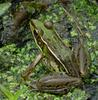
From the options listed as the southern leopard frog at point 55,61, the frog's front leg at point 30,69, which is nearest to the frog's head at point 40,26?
the southern leopard frog at point 55,61

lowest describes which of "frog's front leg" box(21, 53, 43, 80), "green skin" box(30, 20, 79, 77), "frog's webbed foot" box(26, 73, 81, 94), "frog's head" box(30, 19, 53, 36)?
"frog's webbed foot" box(26, 73, 81, 94)

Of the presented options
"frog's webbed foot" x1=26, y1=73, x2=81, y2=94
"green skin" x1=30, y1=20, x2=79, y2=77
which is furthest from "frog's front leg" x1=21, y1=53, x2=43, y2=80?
"frog's webbed foot" x1=26, y1=73, x2=81, y2=94

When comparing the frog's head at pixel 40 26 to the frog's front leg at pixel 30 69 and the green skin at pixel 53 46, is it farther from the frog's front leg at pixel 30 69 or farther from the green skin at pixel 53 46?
the frog's front leg at pixel 30 69

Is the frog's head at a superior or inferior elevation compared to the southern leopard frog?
superior

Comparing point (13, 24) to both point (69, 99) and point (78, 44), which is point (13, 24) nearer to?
point (78, 44)

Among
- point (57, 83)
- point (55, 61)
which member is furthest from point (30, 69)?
point (57, 83)

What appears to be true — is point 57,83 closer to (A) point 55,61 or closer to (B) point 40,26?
(A) point 55,61

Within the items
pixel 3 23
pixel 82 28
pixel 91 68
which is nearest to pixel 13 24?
pixel 3 23

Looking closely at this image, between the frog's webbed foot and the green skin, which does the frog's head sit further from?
the frog's webbed foot

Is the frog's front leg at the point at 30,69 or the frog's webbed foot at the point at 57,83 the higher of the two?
the frog's front leg at the point at 30,69
